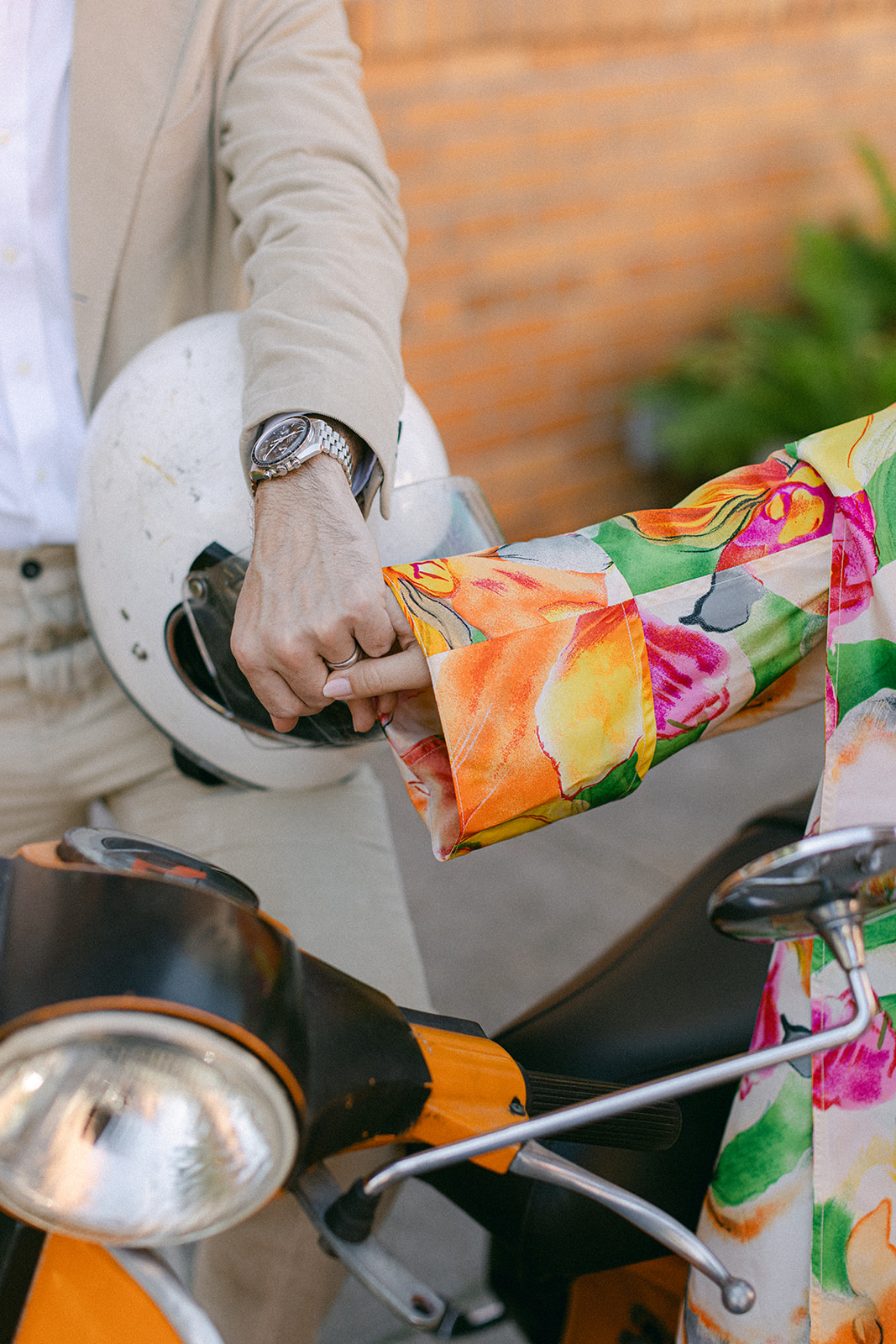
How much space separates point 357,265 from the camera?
1.26 metres

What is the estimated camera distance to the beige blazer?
1.24 meters

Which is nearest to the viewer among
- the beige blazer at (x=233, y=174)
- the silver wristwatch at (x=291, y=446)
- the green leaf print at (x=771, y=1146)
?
the green leaf print at (x=771, y=1146)

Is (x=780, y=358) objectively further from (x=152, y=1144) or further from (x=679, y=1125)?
(x=152, y=1144)

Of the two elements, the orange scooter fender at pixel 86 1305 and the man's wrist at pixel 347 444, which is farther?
the man's wrist at pixel 347 444

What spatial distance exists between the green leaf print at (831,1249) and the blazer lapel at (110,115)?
1.23 metres

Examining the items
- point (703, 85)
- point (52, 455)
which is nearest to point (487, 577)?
point (52, 455)

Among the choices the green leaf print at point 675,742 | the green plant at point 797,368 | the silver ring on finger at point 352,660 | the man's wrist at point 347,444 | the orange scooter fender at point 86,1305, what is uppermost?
the man's wrist at point 347,444

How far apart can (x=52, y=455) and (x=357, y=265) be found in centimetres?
45

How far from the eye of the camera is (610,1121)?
0.79 metres

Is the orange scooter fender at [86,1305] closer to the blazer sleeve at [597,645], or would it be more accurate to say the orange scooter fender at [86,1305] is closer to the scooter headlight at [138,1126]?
the scooter headlight at [138,1126]

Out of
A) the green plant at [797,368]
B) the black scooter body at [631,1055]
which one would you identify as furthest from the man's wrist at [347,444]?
the green plant at [797,368]

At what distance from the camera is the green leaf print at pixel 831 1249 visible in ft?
2.91

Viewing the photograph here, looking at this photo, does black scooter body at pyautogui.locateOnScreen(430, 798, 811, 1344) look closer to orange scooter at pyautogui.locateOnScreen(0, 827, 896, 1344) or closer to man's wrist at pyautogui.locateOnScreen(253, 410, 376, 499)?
orange scooter at pyautogui.locateOnScreen(0, 827, 896, 1344)

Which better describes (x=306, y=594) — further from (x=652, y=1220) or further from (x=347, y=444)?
(x=652, y=1220)
